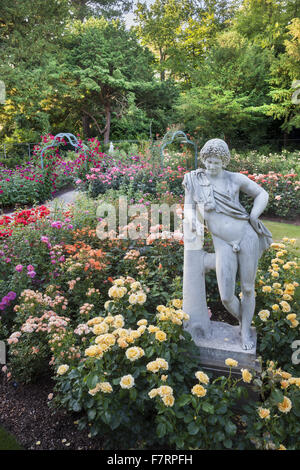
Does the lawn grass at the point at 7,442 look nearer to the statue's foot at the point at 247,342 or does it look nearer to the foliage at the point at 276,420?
the foliage at the point at 276,420

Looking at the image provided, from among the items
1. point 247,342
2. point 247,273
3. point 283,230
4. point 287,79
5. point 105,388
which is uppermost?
point 287,79

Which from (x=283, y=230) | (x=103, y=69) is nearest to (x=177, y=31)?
(x=103, y=69)

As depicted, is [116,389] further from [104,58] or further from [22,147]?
[104,58]

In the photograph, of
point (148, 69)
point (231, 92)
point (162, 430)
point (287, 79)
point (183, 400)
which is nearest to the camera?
point (162, 430)

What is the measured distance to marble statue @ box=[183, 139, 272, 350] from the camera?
224cm

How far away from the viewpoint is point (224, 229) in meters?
2.25

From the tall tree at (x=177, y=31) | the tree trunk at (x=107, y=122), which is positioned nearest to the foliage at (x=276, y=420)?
the tree trunk at (x=107, y=122)

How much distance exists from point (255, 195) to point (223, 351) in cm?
119

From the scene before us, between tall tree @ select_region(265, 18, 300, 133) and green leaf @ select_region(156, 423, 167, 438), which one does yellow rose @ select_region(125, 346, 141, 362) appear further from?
tall tree @ select_region(265, 18, 300, 133)

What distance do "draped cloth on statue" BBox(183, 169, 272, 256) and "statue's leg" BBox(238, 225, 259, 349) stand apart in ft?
0.32

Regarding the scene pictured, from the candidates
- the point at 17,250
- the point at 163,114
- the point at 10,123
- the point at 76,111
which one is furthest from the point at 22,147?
the point at 17,250

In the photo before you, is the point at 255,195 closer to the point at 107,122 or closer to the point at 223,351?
the point at 223,351

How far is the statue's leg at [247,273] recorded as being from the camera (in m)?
2.24

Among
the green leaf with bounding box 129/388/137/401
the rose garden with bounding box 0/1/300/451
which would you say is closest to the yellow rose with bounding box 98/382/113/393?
the rose garden with bounding box 0/1/300/451
